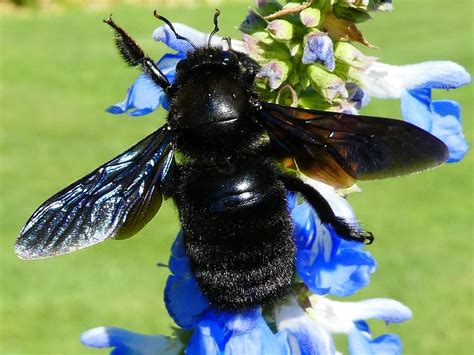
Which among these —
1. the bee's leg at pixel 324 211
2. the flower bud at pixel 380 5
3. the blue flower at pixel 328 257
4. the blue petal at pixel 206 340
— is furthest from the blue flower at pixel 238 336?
the flower bud at pixel 380 5

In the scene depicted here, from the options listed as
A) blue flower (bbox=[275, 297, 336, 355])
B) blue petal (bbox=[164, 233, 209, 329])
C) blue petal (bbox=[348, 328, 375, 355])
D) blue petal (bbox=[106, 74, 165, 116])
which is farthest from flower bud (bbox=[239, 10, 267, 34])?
blue petal (bbox=[348, 328, 375, 355])

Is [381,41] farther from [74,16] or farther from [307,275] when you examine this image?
[307,275]

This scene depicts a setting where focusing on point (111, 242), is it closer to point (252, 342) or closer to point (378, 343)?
point (378, 343)

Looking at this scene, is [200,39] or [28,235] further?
[200,39]

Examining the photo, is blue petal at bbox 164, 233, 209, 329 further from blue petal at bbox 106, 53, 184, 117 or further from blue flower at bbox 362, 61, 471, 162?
blue flower at bbox 362, 61, 471, 162

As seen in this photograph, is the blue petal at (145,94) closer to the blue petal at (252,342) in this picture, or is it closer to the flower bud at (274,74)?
the flower bud at (274,74)

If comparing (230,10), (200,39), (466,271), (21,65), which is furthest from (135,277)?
(230,10)
